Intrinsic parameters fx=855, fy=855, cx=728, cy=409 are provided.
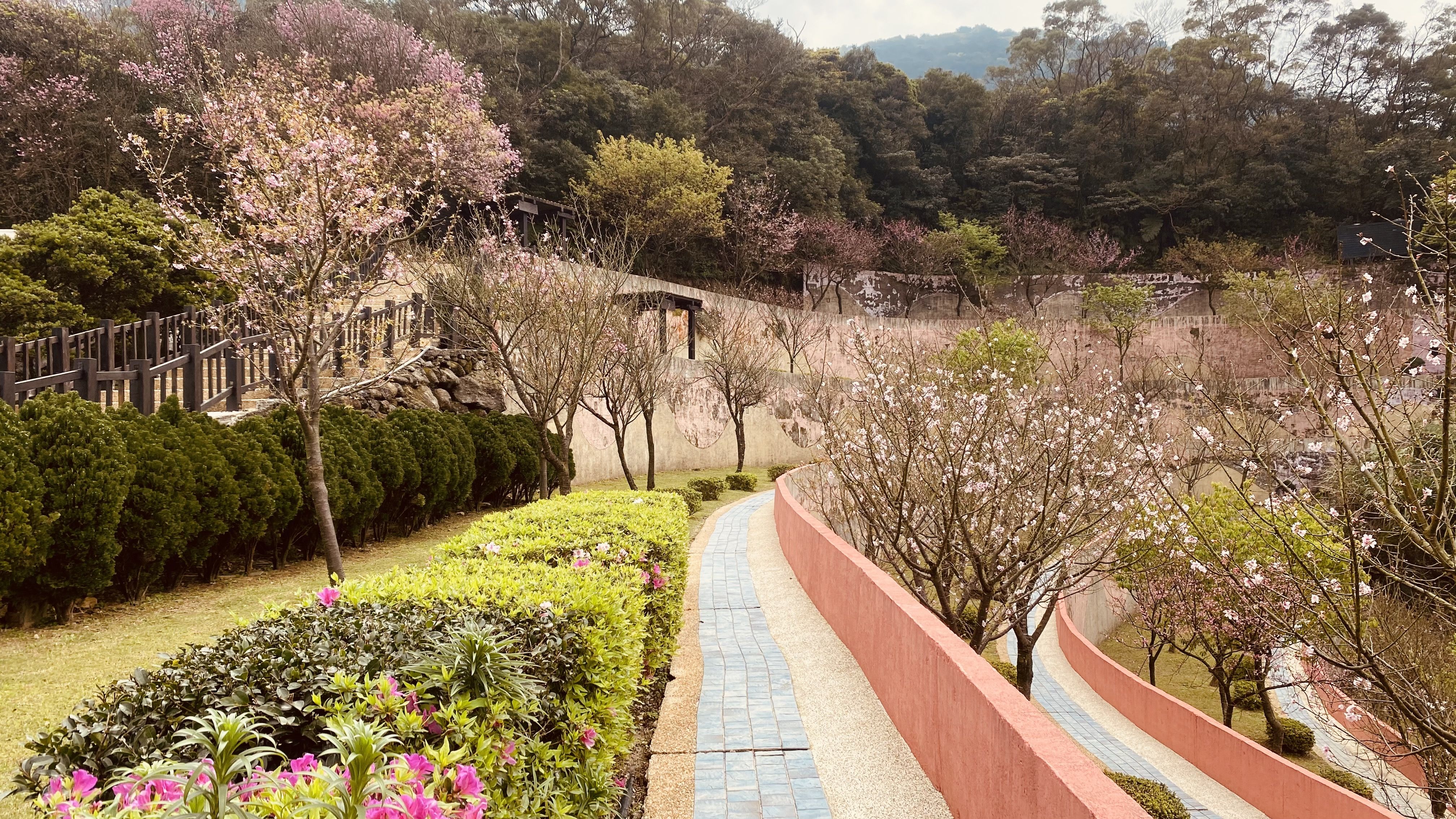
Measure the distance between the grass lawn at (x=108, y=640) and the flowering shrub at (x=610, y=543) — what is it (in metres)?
1.43

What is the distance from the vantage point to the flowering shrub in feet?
19.3

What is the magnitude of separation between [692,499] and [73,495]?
10780 mm

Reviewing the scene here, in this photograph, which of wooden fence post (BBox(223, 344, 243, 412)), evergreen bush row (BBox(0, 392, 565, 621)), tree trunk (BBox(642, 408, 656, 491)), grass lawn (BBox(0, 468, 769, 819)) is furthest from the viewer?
tree trunk (BBox(642, 408, 656, 491))

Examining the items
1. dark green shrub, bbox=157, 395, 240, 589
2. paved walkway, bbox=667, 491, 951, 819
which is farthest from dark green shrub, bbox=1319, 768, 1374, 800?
dark green shrub, bbox=157, 395, 240, 589

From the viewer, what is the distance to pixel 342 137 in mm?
8758

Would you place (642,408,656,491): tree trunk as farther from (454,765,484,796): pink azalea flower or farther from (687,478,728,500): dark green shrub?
(454,765,484,796): pink azalea flower

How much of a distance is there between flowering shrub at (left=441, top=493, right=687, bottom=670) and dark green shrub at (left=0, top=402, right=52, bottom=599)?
10.2 ft

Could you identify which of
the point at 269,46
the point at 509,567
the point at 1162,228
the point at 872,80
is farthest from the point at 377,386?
the point at 1162,228

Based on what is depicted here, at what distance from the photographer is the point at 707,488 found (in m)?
18.8

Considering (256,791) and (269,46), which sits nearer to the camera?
(256,791)

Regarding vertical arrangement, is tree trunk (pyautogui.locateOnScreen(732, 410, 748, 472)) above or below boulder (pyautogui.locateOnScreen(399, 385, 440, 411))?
below

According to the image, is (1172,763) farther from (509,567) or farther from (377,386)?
(377,386)

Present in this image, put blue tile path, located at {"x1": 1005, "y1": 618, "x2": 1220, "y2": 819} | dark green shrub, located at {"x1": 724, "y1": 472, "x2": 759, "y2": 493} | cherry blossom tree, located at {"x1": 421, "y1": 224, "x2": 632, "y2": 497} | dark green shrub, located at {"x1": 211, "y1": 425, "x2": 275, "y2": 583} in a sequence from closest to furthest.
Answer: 1. dark green shrub, located at {"x1": 211, "y1": 425, "x2": 275, "y2": 583}
2. blue tile path, located at {"x1": 1005, "y1": 618, "x2": 1220, "y2": 819}
3. cherry blossom tree, located at {"x1": 421, "y1": 224, "x2": 632, "y2": 497}
4. dark green shrub, located at {"x1": 724, "y1": 472, "x2": 759, "y2": 493}

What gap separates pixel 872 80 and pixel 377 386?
4180cm
